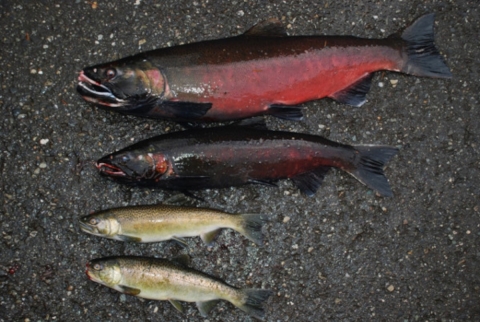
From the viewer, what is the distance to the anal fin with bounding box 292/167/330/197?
3400mm

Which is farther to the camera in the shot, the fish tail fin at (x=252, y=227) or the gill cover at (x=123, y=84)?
the fish tail fin at (x=252, y=227)

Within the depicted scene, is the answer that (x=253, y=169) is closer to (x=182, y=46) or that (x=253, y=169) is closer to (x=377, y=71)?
(x=182, y=46)

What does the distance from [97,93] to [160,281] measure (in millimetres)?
1292

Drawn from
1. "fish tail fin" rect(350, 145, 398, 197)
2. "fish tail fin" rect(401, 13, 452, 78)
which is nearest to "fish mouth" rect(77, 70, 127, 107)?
"fish tail fin" rect(350, 145, 398, 197)

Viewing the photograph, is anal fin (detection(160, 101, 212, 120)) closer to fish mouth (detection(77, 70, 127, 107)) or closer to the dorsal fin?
fish mouth (detection(77, 70, 127, 107))

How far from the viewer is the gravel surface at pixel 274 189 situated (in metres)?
3.37

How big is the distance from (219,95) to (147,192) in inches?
34.9

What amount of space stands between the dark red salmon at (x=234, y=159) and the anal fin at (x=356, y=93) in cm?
33

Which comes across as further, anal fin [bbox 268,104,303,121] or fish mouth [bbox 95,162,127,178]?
anal fin [bbox 268,104,303,121]

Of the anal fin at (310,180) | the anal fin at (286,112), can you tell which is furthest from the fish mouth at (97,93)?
the anal fin at (310,180)

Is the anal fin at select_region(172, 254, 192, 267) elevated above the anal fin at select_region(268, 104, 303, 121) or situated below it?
below

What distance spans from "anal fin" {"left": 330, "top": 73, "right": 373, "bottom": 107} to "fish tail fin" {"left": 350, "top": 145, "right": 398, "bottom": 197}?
1.09 ft

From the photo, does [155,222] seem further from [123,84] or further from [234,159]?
[123,84]

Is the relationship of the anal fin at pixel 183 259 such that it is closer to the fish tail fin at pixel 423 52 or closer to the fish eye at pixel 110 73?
the fish eye at pixel 110 73
